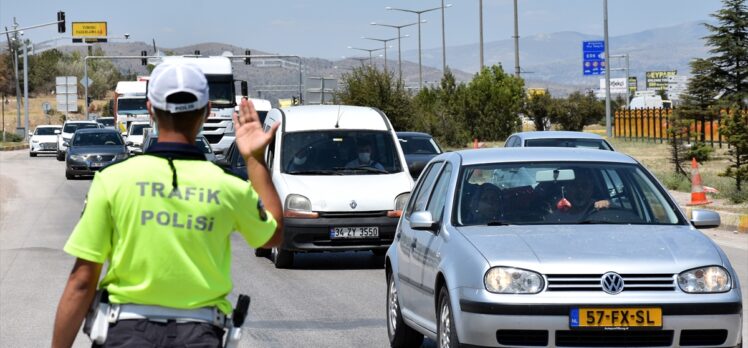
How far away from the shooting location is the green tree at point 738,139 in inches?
1049

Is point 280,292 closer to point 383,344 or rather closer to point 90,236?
point 383,344

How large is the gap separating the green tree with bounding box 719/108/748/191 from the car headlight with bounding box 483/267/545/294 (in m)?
19.6

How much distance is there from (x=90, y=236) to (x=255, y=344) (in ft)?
20.0

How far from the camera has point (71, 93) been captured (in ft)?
259

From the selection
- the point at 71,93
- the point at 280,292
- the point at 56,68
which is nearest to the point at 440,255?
the point at 280,292

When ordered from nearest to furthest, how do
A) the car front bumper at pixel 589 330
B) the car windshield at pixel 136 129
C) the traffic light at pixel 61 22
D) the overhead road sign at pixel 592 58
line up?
the car front bumper at pixel 589 330
the car windshield at pixel 136 129
the traffic light at pixel 61 22
the overhead road sign at pixel 592 58

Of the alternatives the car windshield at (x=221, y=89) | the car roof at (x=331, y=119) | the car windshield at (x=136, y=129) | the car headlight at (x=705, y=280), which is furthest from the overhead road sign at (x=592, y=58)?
the car headlight at (x=705, y=280)

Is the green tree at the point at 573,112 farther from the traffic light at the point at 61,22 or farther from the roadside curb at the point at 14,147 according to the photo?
the traffic light at the point at 61,22

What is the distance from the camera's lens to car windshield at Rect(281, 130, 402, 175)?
1681 cm

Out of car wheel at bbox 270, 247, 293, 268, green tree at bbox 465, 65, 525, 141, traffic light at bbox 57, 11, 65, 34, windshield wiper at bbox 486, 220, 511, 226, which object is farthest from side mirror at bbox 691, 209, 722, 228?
traffic light at bbox 57, 11, 65, 34

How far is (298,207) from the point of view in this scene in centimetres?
1596

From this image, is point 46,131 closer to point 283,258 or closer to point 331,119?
point 331,119

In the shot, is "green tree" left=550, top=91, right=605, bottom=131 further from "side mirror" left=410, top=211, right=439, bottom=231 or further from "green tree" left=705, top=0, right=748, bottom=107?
"side mirror" left=410, top=211, right=439, bottom=231

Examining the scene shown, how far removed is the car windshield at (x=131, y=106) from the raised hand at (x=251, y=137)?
172 ft
